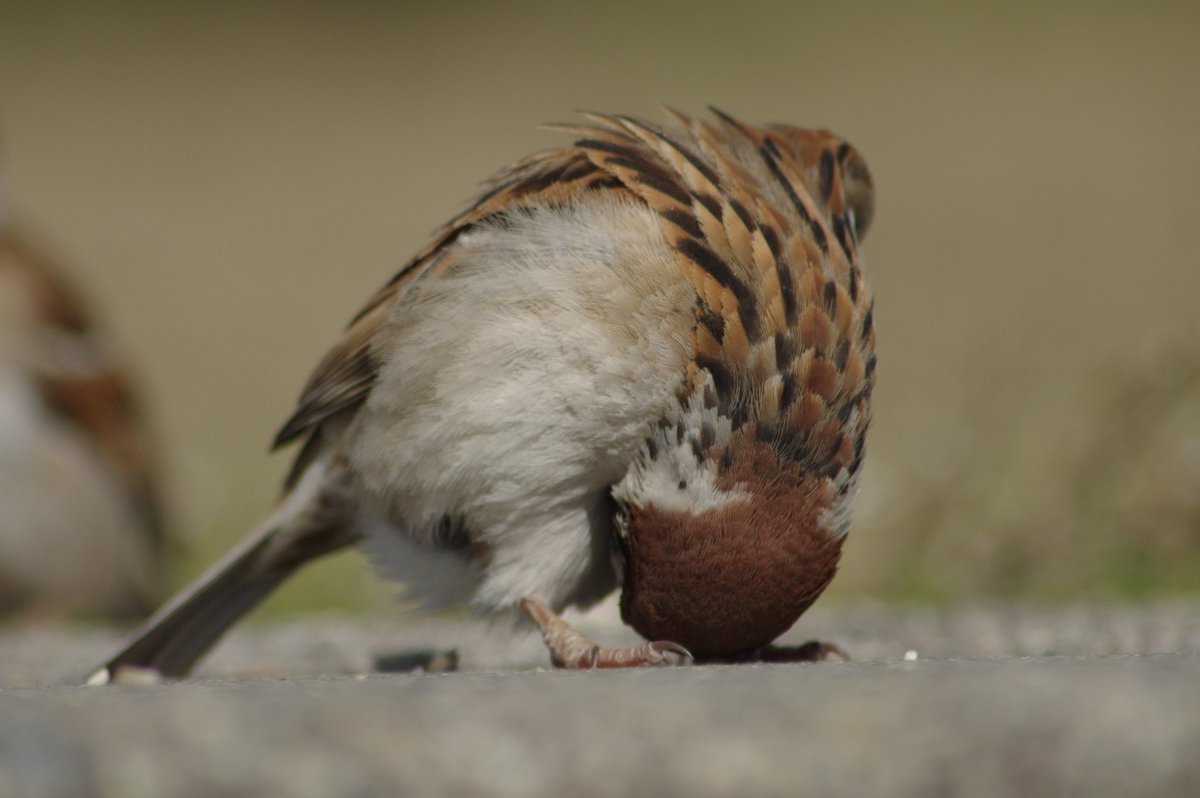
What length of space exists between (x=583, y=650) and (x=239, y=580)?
1148 mm

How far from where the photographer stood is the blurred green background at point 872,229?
5711 mm

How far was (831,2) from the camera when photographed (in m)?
20.4

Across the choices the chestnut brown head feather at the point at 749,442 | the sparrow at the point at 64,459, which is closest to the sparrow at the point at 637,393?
the chestnut brown head feather at the point at 749,442

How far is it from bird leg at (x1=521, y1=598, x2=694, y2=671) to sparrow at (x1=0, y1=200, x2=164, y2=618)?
3.84 meters

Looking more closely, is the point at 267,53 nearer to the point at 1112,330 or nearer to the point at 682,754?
the point at 1112,330

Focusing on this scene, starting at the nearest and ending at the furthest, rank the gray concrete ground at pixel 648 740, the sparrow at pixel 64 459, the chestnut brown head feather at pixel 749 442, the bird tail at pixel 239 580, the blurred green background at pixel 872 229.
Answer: the gray concrete ground at pixel 648 740 < the chestnut brown head feather at pixel 749 442 < the bird tail at pixel 239 580 < the blurred green background at pixel 872 229 < the sparrow at pixel 64 459

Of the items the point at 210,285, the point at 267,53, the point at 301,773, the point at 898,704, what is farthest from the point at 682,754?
the point at 267,53

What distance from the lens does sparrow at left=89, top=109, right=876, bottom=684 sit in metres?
2.99

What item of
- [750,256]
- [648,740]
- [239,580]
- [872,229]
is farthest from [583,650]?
[872,229]

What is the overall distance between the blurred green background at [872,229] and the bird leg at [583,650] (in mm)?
2738

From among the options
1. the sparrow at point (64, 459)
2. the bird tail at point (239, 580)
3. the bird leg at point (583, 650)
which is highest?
the bird leg at point (583, 650)

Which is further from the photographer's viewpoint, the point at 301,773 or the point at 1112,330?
the point at 1112,330

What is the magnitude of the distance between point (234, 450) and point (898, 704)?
823 centimetres

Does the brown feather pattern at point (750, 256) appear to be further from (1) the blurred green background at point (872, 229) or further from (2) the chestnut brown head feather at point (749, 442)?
(1) the blurred green background at point (872, 229)
